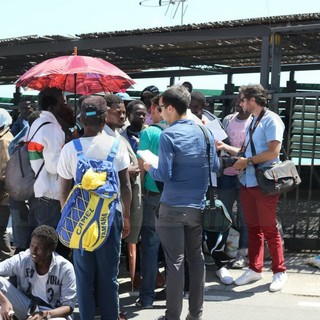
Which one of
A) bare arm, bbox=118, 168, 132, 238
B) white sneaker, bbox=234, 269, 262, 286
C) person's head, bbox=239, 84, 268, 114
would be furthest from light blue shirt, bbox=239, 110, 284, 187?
bare arm, bbox=118, 168, 132, 238

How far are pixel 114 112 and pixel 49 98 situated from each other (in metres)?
0.62

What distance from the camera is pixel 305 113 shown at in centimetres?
832

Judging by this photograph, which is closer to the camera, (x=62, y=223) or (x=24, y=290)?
(x=62, y=223)

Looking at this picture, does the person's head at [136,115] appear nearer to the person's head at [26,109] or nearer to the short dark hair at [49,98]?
the short dark hair at [49,98]

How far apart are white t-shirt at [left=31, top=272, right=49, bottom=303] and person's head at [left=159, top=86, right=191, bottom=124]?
5.06 feet

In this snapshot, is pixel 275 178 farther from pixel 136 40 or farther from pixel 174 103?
pixel 136 40

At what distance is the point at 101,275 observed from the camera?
496 cm

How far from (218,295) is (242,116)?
1956mm

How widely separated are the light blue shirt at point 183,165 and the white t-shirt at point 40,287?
1.08m

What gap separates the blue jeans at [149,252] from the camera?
5.94 metres

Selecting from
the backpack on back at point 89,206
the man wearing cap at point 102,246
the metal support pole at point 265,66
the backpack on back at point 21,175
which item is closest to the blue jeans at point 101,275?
the man wearing cap at point 102,246

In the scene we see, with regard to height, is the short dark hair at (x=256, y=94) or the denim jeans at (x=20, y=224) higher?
the short dark hair at (x=256, y=94)

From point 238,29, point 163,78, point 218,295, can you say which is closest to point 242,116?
point 238,29

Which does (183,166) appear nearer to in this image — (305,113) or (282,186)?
(282,186)
